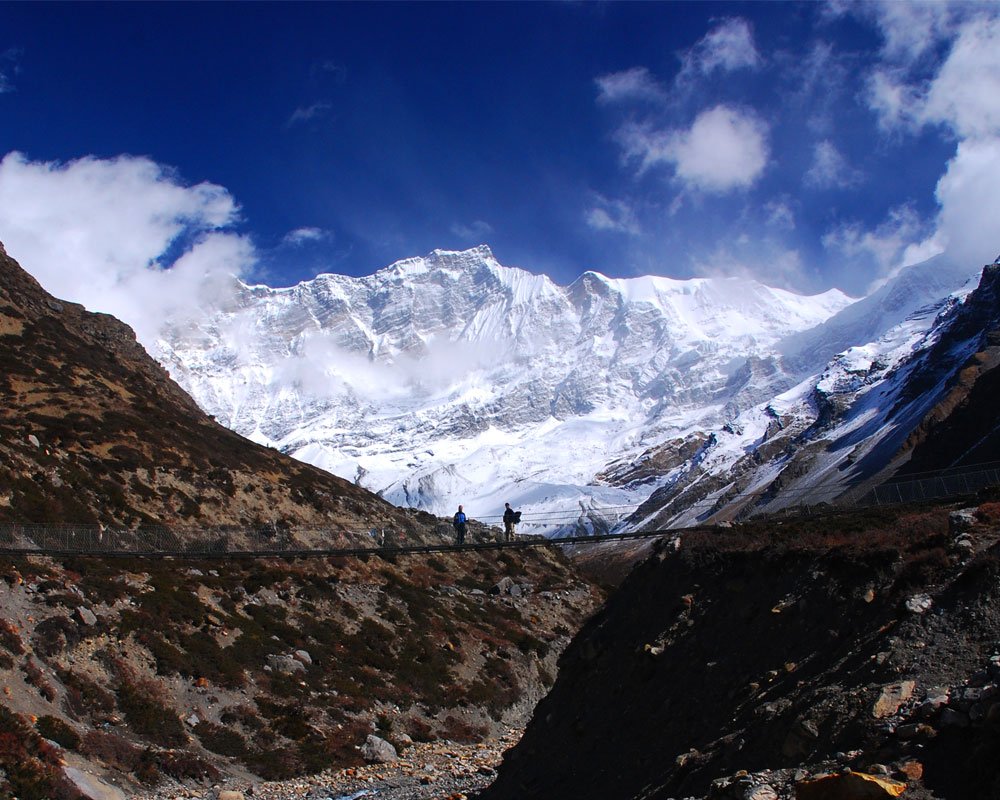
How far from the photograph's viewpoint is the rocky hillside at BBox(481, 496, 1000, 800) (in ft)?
25.6

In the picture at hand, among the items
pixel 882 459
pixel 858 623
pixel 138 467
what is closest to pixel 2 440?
pixel 138 467

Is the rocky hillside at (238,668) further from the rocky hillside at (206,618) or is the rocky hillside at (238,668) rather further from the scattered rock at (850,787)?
the scattered rock at (850,787)

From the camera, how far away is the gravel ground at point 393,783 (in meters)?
20.4

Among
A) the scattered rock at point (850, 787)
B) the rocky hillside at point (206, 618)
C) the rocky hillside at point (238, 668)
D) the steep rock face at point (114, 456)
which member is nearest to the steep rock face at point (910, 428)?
the rocky hillside at point (206, 618)

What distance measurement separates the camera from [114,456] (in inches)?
1532

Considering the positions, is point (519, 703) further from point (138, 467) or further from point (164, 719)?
point (138, 467)

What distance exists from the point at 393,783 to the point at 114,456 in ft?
82.2

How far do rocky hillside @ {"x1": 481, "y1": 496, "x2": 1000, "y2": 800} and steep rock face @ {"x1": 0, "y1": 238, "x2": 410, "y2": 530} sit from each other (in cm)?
2577

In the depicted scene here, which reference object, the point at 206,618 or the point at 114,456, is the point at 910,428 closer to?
the point at 114,456

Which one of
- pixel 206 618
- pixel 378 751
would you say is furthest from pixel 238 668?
pixel 378 751

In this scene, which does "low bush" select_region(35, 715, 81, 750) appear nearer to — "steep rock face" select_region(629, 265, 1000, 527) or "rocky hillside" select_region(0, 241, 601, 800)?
"rocky hillside" select_region(0, 241, 601, 800)

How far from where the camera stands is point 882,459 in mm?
123312

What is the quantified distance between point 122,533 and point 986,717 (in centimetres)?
3145

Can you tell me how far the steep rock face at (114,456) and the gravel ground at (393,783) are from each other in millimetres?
15668
